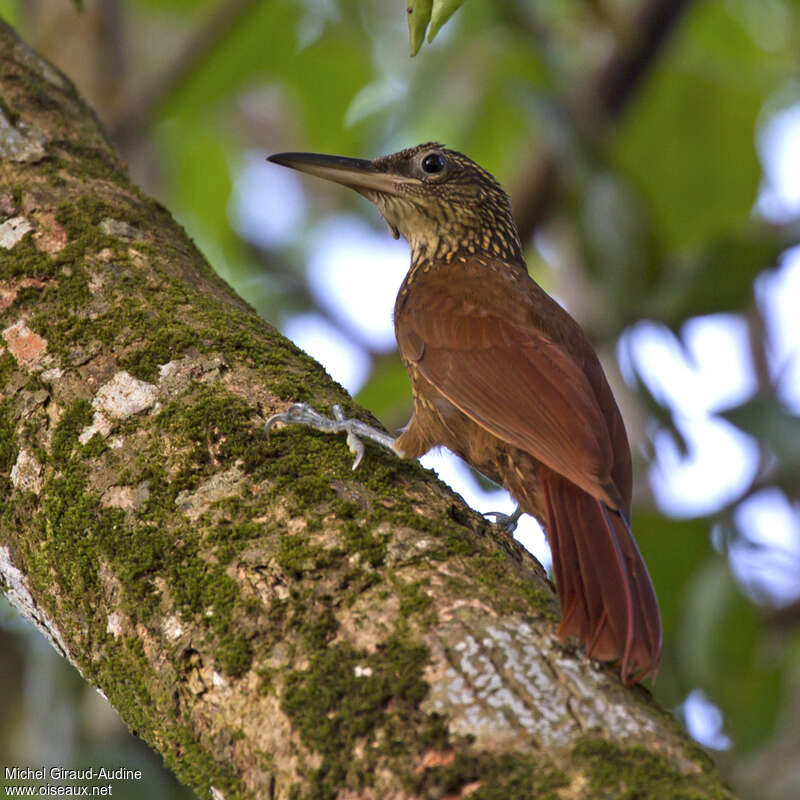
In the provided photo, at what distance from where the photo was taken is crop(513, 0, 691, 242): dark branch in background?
4020 millimetres

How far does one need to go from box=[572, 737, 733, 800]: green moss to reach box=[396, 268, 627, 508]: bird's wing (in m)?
0.81

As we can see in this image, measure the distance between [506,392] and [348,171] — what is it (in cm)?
110

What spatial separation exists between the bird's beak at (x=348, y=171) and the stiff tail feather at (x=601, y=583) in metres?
1.33

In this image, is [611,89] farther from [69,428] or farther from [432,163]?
[69,428]

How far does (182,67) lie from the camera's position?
A: 4.12m

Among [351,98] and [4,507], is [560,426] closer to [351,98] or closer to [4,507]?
[4,507]

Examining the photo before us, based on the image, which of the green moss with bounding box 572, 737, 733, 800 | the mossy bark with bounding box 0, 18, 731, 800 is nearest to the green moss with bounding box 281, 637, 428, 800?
the mossy bark with bounding box 0, 18, 731, 800

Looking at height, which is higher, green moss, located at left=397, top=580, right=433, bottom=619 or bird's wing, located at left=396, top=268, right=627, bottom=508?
bird's wing, located at left=396, top=268, right=627, bottom=508

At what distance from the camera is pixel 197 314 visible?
79.4 inches

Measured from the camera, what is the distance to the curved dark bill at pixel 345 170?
3035mm

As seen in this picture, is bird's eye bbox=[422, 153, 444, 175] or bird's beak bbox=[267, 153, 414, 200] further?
bird's eye bbox=[422, 153, 444, 175]

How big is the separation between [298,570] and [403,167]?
82.0 inches

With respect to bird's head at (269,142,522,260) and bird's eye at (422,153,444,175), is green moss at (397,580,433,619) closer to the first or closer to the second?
bird's head at (269,142,522,260)

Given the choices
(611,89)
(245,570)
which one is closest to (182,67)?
(611,89)
